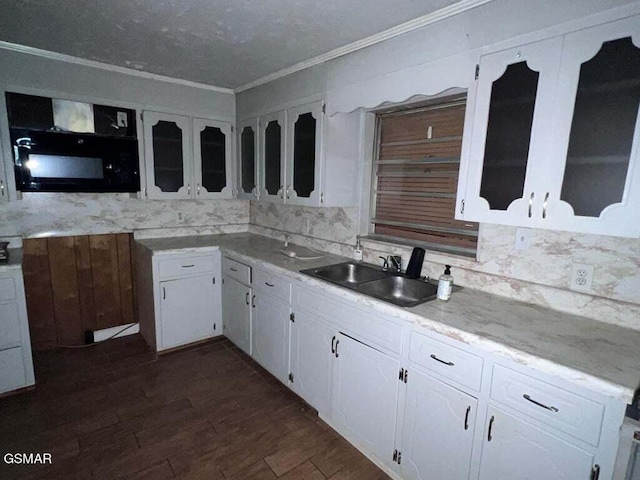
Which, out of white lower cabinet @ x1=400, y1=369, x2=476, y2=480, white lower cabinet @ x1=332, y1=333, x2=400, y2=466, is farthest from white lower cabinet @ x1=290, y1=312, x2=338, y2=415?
white lower cabinet @ x1=400, y1=369, x2=476, y2=480

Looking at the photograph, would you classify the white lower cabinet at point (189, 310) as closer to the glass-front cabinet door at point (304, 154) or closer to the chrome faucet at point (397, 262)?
the glass-front cabinet door at point (304, 154)

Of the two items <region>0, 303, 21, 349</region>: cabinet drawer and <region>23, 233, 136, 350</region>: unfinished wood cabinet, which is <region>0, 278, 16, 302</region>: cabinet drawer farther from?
<region>23, 233, 136, 350</region>: unfinished wood cabinet

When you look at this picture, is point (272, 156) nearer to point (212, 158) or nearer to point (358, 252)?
point (212, 158)

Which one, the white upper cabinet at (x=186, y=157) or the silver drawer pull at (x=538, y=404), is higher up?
the white upper cabinet at (x=186, y=157)

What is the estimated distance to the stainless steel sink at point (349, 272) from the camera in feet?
7.61

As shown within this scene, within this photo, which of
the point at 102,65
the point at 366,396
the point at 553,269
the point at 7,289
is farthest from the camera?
the point at 102,65

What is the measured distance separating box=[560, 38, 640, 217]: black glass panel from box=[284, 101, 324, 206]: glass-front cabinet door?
1.52 metres

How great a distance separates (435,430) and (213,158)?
295 centimetres

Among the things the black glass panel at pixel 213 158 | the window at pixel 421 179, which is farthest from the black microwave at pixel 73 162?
the window at pixel 421 179

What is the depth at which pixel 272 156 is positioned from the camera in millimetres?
2928

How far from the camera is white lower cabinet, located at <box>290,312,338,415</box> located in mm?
2037

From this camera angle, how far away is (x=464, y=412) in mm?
1393

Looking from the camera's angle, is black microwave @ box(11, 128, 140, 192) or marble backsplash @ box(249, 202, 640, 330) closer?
marble backsplash @ box(249, 202, 640, 330)

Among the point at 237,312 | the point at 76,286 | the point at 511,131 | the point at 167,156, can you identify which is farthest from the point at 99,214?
the point at 511,131
